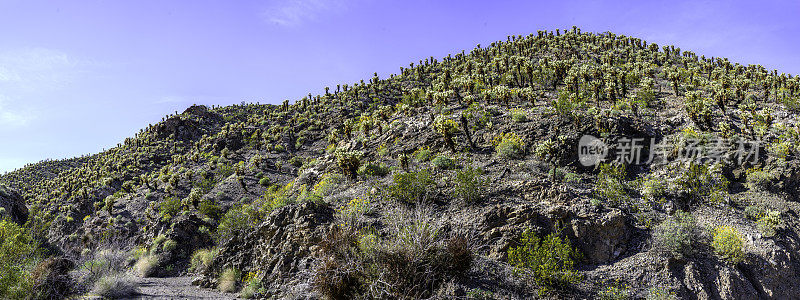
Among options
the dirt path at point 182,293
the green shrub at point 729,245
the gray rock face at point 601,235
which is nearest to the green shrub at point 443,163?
the gray rock face at point 601,235

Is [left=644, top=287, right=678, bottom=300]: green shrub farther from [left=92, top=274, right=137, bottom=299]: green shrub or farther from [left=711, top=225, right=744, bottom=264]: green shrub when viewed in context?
[left=92, top=274, right=137, bottom=299]: green shrub

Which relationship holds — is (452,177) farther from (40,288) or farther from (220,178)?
(220,178)

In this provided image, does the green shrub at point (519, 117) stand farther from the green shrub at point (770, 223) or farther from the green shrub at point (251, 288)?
the green shrub at point (251, 288)

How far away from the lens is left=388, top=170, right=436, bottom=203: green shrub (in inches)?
602

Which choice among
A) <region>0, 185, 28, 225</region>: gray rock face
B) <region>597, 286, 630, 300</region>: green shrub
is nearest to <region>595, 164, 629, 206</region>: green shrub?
<region>597, 286, 630, 300</region>: green shrub

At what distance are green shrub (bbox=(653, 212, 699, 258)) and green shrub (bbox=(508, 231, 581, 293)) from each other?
9.50 ft

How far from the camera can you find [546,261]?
10.7m

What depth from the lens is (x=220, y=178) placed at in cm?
3772

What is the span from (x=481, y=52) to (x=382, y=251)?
50.1 metres

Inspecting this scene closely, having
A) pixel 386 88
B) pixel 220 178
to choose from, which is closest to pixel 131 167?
pixel 220 178

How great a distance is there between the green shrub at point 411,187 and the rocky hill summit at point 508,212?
73 mm

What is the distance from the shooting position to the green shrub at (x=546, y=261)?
34.3 ft

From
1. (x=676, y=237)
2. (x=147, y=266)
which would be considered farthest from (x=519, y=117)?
(x=147, y=266)

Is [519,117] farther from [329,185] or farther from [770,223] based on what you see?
[329,185]
